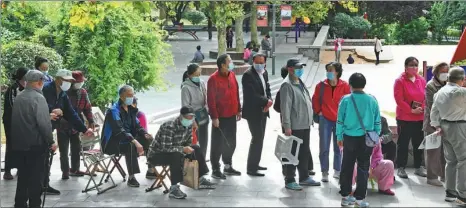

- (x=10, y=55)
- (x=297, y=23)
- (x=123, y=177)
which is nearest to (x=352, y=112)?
(x=123, y=177)

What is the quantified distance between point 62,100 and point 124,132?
33.9 inches

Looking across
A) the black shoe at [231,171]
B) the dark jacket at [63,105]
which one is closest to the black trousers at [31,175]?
the dark jacket at [63,105]

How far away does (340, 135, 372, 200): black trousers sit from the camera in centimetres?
928

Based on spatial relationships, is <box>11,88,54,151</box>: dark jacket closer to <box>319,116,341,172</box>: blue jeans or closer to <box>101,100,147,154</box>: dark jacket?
<box>101,100,147,154</box>: dark jacket

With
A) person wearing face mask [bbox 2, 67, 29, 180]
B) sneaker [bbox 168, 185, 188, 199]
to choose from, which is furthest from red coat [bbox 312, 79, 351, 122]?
person wearing face mask [bbox 2, 67, 29, 180]

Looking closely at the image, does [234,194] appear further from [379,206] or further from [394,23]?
[394,23]

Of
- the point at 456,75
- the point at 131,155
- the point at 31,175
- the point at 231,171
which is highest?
the point at 456,75

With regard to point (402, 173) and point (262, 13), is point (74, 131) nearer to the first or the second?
point (402, 173)

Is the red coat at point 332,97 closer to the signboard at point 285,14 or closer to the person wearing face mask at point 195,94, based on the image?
the person wearing face mask at point 195,94

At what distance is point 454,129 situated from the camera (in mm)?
9648

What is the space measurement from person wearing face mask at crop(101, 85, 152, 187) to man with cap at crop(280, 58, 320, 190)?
1.84 meters

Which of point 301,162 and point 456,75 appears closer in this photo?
point 456,75

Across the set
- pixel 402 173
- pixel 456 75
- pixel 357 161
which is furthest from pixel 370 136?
pixel 402 173

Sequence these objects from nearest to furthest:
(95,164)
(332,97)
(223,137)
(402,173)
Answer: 1. (95,164)
2. (332,97)
3. (402,173)
4. (223,137)
